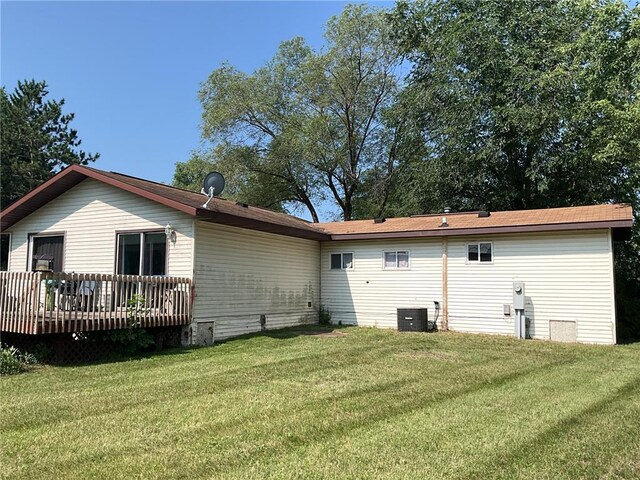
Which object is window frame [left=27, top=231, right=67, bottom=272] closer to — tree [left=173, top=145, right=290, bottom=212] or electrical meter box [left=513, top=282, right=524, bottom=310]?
electrical meter box [left=513, top=282, right=524, bottom=310]

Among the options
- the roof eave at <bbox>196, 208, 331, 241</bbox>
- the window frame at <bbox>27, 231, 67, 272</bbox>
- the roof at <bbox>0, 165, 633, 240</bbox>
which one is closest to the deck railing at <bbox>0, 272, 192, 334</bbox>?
the roof eave at <bbox>196, 208, 331, 241</bbox>

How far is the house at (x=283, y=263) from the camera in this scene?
10312mm

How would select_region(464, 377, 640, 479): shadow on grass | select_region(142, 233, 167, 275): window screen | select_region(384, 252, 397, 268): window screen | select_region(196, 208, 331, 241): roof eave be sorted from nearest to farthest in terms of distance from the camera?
select_region(464, 377, 640, 479): shadow on grass, select_region(196, 208, 331, 241): roof eave, select_region(142, 233, 167, 275): window screen, select_region(384, 252, 397, 268): window screen

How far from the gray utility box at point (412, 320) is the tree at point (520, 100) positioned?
867 cm

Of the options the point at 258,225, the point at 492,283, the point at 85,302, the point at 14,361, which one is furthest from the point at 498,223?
the point at 14,361

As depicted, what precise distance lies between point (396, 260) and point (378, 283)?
2.83ft

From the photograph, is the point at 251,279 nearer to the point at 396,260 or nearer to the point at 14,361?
the point at 396,260

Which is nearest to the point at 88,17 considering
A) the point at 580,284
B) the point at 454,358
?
the point at 454,358

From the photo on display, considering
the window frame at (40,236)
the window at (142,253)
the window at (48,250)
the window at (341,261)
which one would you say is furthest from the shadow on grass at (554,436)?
the window at (48,250)

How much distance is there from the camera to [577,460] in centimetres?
376

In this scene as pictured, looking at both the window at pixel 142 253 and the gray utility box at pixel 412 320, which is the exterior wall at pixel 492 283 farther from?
the window at pixel 142 253

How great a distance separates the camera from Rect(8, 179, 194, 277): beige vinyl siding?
10648mm

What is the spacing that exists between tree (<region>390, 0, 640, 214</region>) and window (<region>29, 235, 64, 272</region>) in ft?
45.6

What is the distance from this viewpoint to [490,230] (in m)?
12.4
